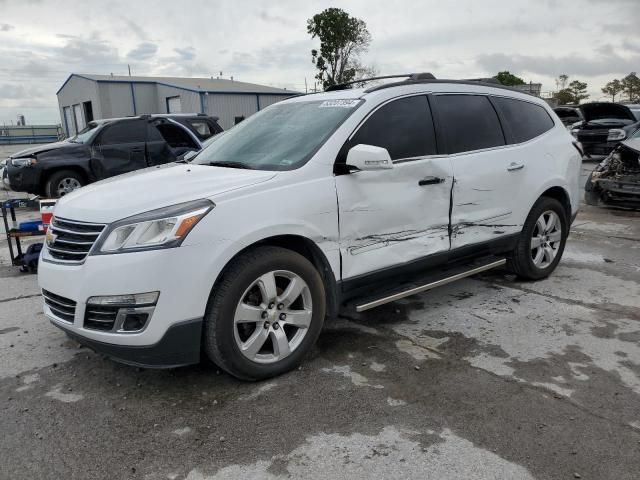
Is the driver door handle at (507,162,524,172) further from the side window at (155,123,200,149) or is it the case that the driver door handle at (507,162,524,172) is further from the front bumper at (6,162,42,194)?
the front bumper at (6,162,42,194)

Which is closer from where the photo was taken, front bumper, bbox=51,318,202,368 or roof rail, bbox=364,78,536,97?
front bumper, bbox=51,318,202,368

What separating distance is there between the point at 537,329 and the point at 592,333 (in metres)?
0.38

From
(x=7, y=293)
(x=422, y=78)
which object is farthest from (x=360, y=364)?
(x=7, y=293)

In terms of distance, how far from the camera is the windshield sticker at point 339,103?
382 centimetres

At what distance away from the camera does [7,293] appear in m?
5.27

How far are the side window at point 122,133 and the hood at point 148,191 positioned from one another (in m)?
7.36

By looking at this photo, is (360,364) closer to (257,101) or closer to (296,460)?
(296,460)

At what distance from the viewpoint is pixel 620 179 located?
26.2ft

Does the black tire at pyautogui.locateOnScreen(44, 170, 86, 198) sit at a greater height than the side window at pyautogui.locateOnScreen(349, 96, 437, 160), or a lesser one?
lesser

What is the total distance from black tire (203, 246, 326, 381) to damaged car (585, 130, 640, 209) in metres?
6.45

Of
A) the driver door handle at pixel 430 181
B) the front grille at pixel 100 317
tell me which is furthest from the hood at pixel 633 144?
the front grille at pixel 100 317

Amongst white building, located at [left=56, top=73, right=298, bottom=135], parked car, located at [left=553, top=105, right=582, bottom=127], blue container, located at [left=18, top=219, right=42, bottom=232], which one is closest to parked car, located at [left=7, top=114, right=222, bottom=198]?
blue container, located at [left=18, top=219, right=42, bottom=232]

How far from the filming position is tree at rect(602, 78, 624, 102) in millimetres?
64438

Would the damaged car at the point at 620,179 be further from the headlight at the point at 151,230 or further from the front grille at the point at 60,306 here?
the front grille at the point at 60,306
